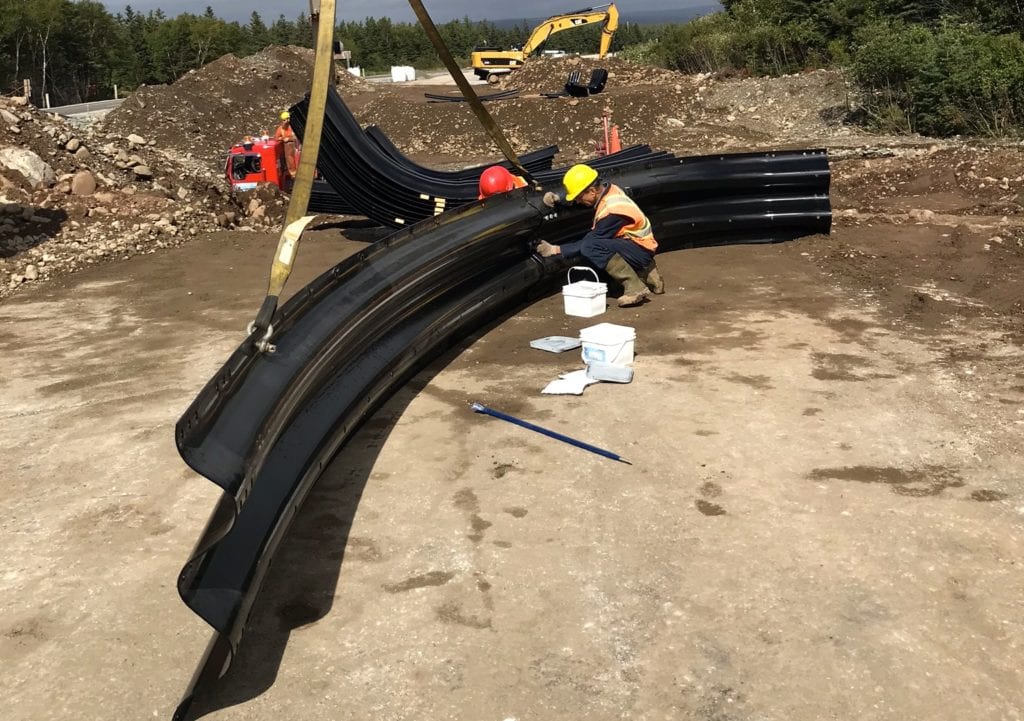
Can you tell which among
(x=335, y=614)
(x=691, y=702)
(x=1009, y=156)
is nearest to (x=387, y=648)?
(x=335, y=614)

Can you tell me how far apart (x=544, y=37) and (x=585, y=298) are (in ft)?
99.8

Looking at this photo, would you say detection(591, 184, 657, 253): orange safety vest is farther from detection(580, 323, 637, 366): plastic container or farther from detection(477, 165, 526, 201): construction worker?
detection(580, 323, 637, 366): plastic container

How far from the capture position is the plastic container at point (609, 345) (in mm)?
6621

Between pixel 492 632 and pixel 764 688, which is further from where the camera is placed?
pixel 492 632

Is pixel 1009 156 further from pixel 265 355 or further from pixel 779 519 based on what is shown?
pixel 265 355

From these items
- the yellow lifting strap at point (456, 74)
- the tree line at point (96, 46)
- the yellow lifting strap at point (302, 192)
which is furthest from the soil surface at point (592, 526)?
the tree line at point (96, 46)

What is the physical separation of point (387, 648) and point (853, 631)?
1.97m

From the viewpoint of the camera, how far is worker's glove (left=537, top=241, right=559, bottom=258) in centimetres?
837

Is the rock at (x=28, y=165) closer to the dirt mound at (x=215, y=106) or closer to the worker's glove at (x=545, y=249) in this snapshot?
the worker's glove at (x=545, y=249)

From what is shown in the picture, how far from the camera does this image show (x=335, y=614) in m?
4.07

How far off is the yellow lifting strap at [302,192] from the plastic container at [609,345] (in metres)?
2.76

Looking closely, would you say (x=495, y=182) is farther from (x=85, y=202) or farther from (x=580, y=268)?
(x=85, y=202)

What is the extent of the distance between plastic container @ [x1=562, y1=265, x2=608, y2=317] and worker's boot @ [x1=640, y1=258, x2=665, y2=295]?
0.72m

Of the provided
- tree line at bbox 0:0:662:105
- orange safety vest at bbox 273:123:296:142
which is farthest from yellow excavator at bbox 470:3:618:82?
tree line at bbox 0:0:662:105
